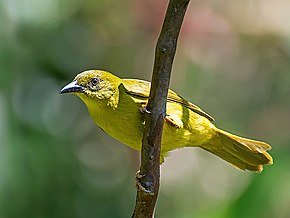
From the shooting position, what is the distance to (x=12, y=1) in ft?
14.0

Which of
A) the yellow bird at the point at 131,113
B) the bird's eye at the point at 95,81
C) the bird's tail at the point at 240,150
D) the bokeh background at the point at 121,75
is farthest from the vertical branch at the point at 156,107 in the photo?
the bokeh background at the point at 121,75

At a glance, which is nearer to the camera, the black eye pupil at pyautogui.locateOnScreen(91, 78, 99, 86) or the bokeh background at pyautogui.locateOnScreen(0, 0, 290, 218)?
the black eye pupil at pyautogui.locateOnScreen(91, 78, 99, 86)

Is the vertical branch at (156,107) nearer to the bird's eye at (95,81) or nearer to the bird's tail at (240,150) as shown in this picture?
the bird's eye at (95,81)

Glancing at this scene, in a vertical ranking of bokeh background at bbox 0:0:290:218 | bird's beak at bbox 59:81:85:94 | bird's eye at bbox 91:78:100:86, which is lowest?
bokeh background at bbox 0:0:290:218

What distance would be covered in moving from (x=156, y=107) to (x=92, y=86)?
3.01 feet

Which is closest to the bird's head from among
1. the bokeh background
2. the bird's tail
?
the bird's tail

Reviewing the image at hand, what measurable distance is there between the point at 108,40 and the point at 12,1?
1119mm

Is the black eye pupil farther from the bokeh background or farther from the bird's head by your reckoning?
the bokeh background

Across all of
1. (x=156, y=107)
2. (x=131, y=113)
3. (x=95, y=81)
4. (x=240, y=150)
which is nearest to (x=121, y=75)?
(x=240, y=150)

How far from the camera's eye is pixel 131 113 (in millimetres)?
3035

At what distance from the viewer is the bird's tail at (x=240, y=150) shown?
3.51 metres

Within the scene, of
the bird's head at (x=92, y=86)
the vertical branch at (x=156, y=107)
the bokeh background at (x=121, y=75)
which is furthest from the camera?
the bokeh background at (x=121, y=75)

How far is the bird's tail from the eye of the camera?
11.5 ft

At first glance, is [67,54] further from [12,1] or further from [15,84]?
[12,1]
